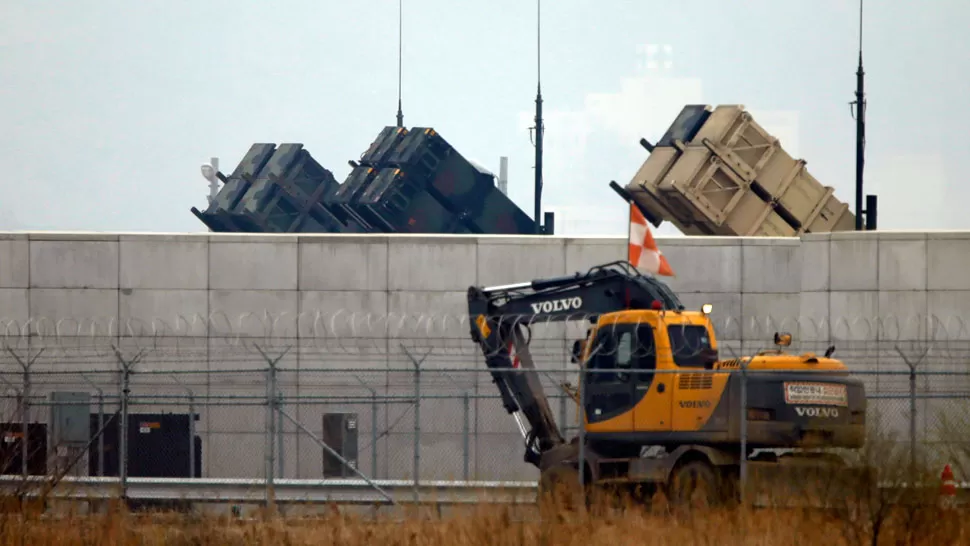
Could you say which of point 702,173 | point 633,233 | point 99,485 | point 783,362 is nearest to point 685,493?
point 783,362

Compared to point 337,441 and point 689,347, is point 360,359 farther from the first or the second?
point 689,347

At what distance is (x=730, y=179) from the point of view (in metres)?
31.6

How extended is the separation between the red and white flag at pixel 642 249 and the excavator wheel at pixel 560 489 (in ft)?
11.6

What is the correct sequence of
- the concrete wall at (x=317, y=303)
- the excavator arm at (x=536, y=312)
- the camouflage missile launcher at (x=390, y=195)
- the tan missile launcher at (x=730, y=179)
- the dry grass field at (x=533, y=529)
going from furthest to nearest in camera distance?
the camouflage missile launcher at (x=390, y=195)
the tan missile launcher at (x=730, y=179)
the concrete wall at (x=317, y=303)
the excavator arm at (x=536, y=312)
the dry grass field at (x=533, y=529)

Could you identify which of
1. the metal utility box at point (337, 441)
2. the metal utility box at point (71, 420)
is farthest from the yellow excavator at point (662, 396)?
the metal utility box at point (337, 441)

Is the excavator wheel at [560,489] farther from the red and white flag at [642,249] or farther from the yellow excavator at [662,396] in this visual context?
the red and white flag at [642,249]

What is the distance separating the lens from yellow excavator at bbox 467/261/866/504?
17750 mm

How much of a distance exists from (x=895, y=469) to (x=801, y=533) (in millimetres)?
1188

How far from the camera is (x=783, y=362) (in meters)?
18.2

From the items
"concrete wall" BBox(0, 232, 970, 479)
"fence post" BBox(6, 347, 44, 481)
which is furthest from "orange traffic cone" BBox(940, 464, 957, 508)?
"concrete wall" BBox(0, 232, 970, 479)

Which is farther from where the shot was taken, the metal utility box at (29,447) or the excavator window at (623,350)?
the excavator window at (623,350)

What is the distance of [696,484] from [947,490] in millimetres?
3026

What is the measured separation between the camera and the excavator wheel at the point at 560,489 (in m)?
15.4

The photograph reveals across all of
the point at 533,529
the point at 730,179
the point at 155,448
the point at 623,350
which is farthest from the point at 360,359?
the point at 533,529
